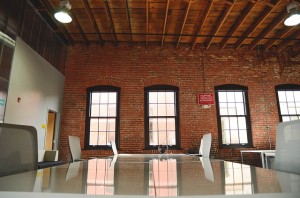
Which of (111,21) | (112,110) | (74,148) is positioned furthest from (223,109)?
(74,148)

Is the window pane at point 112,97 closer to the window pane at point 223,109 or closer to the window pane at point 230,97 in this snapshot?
the window pane at point 223,109

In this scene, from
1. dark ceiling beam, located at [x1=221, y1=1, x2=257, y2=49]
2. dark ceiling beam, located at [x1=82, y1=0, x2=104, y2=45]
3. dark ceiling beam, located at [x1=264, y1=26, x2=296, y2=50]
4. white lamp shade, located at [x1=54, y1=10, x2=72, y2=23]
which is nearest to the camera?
white lamp shade, located at [x1=54, y1=10, x2=72, y2=23]

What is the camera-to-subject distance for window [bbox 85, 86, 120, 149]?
255 inches

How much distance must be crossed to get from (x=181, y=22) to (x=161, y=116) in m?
2.82

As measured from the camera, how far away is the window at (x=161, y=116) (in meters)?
6.50

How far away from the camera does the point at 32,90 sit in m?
5.09

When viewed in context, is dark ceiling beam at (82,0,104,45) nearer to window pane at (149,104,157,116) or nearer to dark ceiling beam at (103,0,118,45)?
dark ceiling beam at (103,0,118,45)

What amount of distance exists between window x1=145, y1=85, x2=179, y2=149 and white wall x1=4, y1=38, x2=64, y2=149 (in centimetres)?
276

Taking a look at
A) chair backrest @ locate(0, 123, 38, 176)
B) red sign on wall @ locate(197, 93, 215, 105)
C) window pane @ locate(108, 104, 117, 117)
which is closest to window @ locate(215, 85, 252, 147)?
red sign on wall @ locate(197, 93, 215, 105)

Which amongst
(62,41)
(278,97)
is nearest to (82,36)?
(62,41)

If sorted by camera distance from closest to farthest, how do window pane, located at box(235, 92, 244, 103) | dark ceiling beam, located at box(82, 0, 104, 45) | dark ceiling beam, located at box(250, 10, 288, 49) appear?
dark ceiling beam, located at box(82, 0, 104, 45) < dark ceiling beam, located at box(250, 10, 288, 49) < window pane, located at box(235, 92, 244, 103)

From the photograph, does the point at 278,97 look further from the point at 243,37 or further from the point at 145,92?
the point at 145,92

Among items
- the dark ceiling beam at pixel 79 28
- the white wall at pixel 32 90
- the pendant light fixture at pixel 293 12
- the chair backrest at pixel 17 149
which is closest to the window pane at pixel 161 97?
the dark ceiling beam at pixel 79 28

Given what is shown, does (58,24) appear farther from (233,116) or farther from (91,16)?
(233,116)
